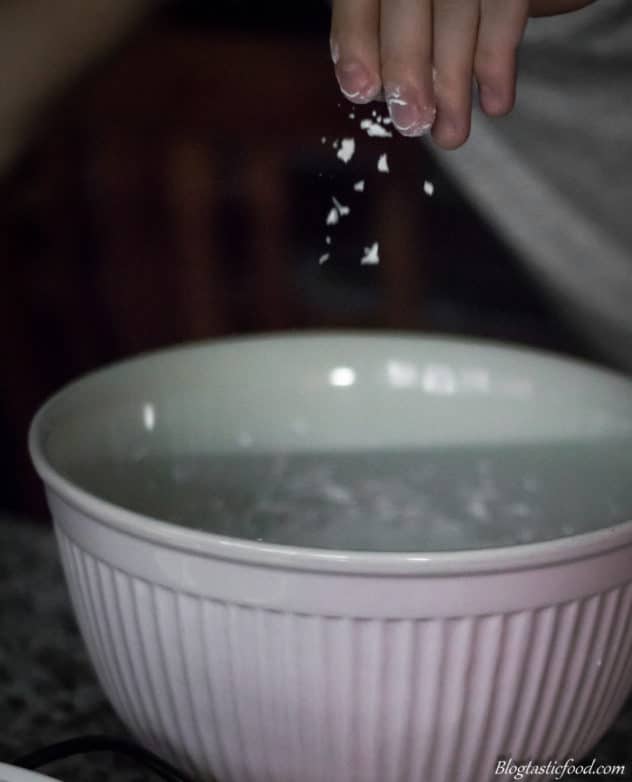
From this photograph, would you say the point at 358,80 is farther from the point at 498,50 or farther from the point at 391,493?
the point at 391,493

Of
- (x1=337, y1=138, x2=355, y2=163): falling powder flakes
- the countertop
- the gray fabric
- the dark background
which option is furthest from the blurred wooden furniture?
(x1=337, y1=138, x2=355, y2=163): falling powder flakes

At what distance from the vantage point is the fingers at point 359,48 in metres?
0.38

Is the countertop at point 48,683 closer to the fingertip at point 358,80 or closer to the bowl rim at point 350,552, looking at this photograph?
the bowl rim at point 350,552

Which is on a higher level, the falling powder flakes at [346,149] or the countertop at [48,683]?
the falling powder flakes at [346,149]

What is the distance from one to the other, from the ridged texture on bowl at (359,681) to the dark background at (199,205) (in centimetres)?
97

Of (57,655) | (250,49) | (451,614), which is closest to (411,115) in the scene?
(451,614)

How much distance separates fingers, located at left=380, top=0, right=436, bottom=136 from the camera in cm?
38

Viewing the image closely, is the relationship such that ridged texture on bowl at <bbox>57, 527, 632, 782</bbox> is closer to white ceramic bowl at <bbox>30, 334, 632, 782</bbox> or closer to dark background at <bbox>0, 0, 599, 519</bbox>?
white ceramic bowl at <bbox>30, 334, 632, 782</bbox>

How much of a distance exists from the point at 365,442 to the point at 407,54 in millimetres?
211

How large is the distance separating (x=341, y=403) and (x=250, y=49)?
39.7 inches

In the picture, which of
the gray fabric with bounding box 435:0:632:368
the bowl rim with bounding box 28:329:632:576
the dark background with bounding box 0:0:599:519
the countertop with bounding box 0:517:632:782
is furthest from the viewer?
the dark background with bounding box 0:0:599:519

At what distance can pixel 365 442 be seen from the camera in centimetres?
54

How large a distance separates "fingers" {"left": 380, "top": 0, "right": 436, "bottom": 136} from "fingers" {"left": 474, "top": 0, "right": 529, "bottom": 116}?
0.02 meters

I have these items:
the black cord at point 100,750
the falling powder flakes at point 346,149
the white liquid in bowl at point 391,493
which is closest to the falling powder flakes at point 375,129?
the falling powder flakes at point 346,149
